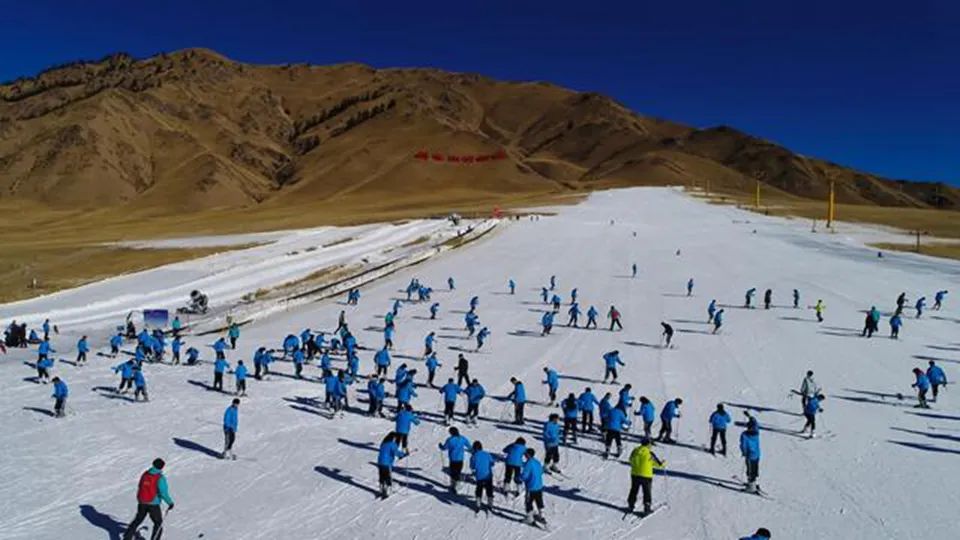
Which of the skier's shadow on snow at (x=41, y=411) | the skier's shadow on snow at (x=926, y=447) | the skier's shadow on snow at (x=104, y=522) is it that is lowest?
the skier's shadow on snow at (x=926, y=447)

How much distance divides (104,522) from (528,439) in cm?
888

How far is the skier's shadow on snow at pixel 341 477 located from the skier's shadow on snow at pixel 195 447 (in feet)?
8.14

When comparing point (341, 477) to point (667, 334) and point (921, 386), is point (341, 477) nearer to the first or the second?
point (921, 386)

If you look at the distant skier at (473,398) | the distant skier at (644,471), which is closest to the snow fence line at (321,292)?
the distant skier at (473,398)

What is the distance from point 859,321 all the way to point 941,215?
73775 mm

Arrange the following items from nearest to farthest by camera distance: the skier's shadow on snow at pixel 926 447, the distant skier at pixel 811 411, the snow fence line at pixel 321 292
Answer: the skier's shadow on snow at pixel 926 447 → the distant skier at pixel 811 411 → the snow fence line at pixel 321 292

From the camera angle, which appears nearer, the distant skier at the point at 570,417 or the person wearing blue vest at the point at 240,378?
the distant skier at the point at 570,417

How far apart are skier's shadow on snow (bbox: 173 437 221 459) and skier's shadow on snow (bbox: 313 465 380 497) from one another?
2481mm

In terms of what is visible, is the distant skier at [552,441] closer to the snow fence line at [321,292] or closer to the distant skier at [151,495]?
the distant skier at [151,495]

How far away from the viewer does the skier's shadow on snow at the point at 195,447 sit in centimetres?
1658

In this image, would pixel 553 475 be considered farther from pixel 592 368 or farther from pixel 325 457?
pixel 592 368

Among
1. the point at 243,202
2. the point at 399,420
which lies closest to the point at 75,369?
the point at 399,420

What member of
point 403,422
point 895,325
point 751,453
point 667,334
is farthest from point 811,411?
point 895,325

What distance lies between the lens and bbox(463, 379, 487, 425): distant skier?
18.0 meters
